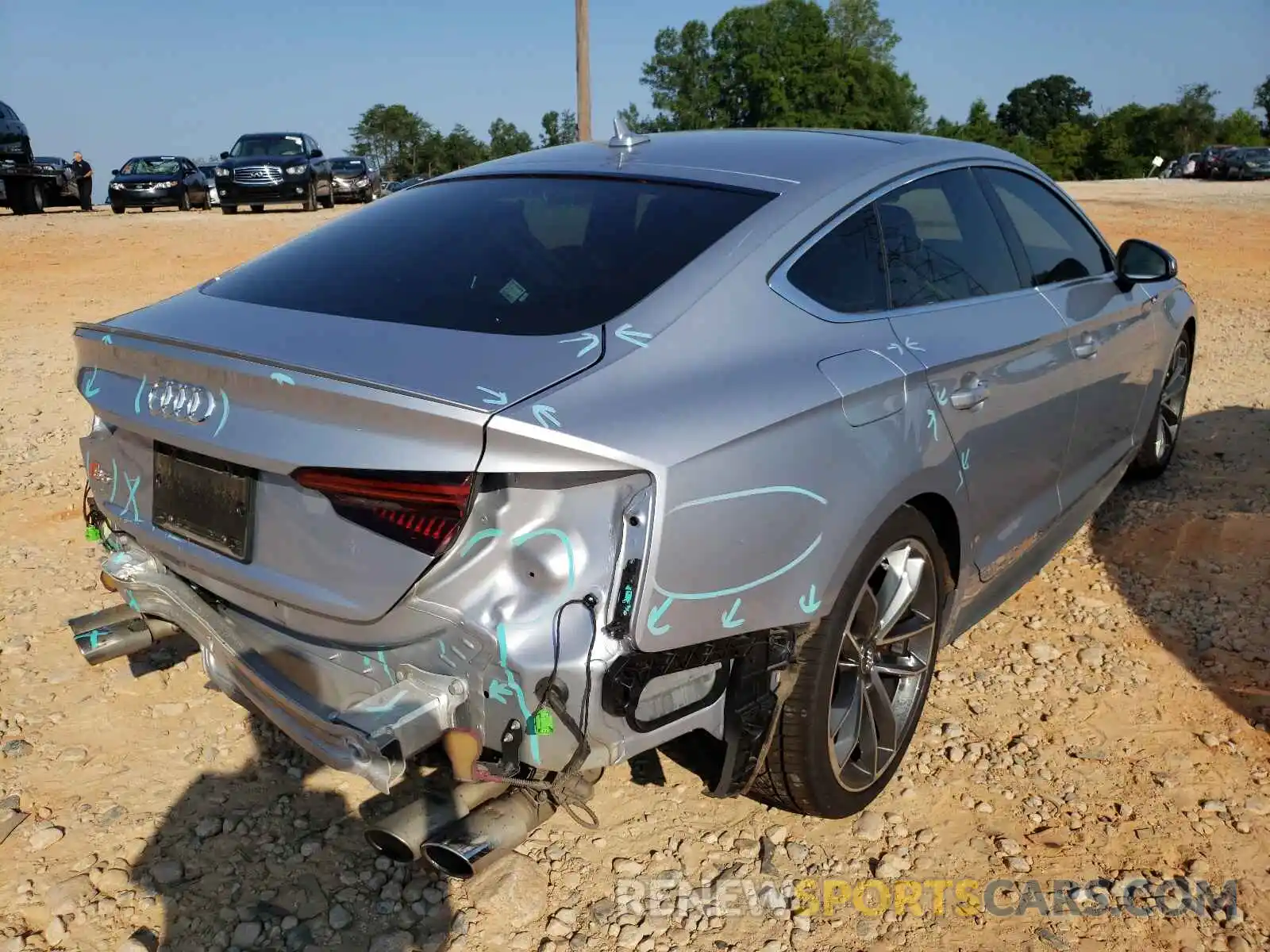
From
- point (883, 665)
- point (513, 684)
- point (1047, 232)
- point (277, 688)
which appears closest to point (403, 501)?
point (513, 684)

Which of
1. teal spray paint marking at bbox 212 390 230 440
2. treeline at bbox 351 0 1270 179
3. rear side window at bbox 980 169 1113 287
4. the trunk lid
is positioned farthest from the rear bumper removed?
treeline at bbox 351 0 1270 179

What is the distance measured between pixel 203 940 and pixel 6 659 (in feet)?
5.76

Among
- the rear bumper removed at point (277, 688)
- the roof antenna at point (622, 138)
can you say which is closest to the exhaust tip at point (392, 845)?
the rear bumper removed at point (277, 688)

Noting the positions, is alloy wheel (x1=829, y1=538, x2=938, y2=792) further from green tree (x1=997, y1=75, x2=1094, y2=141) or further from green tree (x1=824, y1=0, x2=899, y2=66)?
green tree (x1=997, y1=75, x2=1094, y2=141)

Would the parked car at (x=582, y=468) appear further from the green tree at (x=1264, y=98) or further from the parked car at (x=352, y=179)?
the green tree at (x=1264, y=98)

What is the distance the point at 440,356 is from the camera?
213cm

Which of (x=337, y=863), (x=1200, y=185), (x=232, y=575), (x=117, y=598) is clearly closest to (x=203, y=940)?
(x=337, y=863)

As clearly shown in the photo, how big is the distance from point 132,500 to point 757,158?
187cm

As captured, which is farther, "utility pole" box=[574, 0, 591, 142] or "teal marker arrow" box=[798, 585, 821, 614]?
"utility pole" box=[574, 0, 591, 142]

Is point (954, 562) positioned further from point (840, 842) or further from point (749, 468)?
point (749, 468)

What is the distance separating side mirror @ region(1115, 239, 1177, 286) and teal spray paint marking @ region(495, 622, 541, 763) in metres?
3.21

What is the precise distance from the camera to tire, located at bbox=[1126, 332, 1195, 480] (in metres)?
5.12

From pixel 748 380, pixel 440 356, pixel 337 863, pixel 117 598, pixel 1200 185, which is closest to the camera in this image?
pixel 440 356

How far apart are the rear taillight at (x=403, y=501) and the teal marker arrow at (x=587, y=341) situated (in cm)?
39
